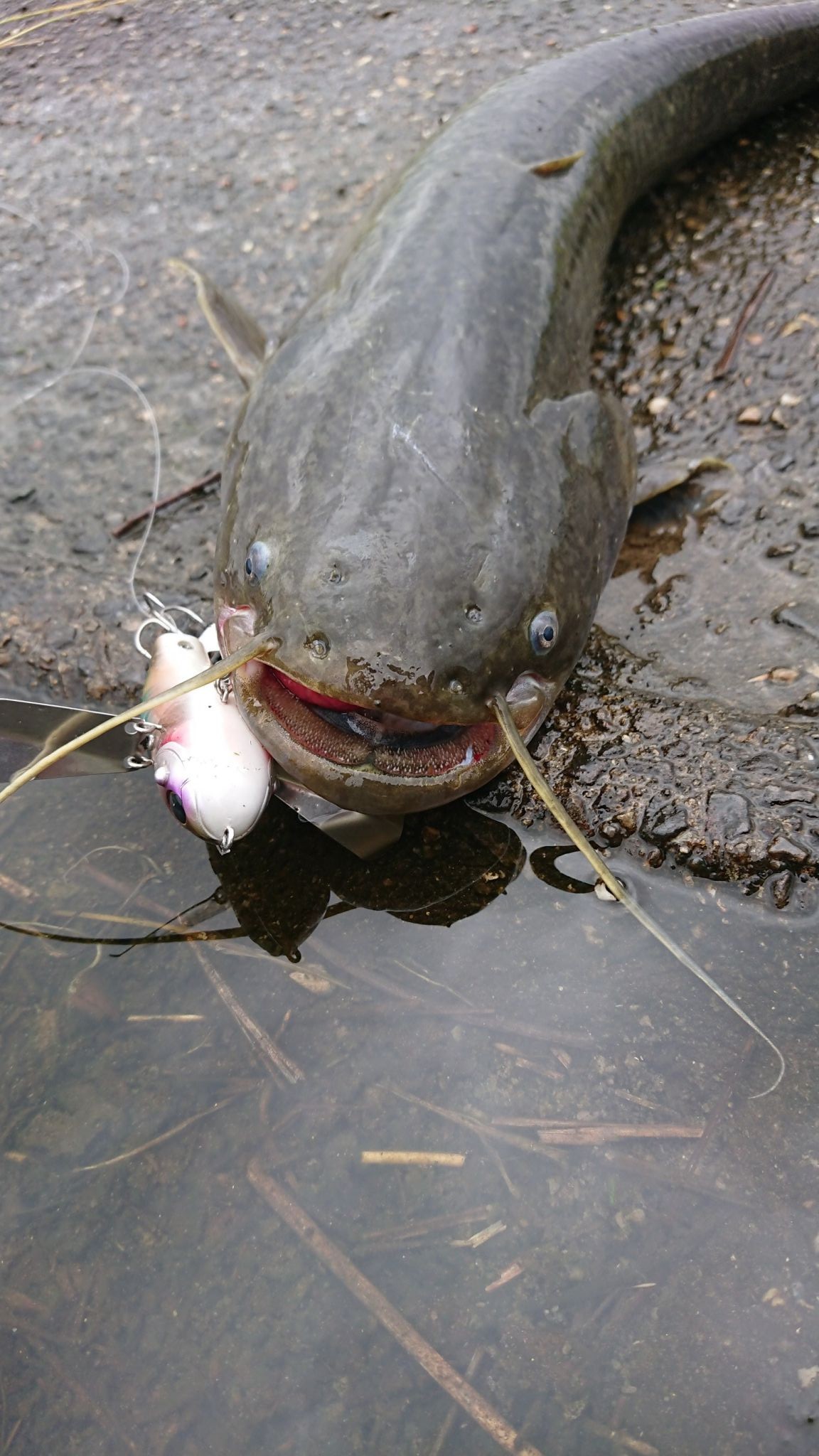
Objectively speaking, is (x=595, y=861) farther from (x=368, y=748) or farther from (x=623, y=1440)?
(x=623, y=1440)

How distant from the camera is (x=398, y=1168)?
181cm

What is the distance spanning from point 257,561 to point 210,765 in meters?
0.39

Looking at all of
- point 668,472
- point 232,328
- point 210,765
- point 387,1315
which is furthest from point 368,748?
point 232,328

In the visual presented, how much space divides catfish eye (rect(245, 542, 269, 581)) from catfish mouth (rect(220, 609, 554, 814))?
9 cm

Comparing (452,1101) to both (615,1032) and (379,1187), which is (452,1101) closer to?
(379,1187)

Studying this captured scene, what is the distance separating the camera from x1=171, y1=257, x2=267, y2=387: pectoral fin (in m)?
2.77

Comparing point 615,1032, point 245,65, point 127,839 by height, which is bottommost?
point 615,1032

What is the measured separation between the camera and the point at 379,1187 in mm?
1790

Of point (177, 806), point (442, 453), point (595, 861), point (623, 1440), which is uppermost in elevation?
point (442, 453)

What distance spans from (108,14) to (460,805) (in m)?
4.05

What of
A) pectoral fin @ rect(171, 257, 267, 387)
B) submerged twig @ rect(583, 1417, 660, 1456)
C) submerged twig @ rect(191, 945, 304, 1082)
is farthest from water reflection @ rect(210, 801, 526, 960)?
pectoral fin @ rect(171, 257, 267, 387)

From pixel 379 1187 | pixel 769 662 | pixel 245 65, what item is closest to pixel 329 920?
pixel 379 1187

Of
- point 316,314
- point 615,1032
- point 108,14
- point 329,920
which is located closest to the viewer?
point 615,1032

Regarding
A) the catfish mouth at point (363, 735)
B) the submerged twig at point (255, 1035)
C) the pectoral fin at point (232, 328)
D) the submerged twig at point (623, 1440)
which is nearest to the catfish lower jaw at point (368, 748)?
the catfish mouth at point (363, 735)
